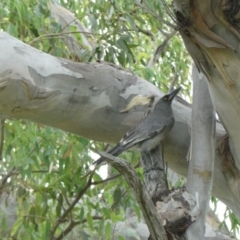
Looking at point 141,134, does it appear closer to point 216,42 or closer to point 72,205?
point 216,42

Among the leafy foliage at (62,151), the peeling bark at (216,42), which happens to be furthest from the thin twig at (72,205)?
the peeling bark at (216,42)

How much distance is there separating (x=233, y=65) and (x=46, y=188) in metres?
1.19

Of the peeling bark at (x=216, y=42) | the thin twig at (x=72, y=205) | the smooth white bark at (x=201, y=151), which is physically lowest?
the thin twig at (x=72, y=205)

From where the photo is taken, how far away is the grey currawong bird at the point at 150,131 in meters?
1.88

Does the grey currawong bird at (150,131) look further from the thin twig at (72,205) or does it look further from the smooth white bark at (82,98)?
the thin twig at (72,205)

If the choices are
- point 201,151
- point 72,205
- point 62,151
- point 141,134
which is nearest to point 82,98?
point 141,134

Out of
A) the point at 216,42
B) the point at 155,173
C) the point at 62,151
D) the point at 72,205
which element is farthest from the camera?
the point at 72,205

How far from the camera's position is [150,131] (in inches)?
74.0

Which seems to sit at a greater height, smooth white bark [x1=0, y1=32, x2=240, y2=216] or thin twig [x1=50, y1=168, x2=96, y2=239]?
smooth white bark [x1=0, y1=32, x2=240, y2=216]

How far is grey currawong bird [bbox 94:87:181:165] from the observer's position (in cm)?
188

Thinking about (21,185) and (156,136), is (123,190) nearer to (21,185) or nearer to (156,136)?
(21,185)

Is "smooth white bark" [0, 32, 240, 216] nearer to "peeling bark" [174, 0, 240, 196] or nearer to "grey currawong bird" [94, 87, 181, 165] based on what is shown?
"grey currawong bird" [94, 87, 181, 165]

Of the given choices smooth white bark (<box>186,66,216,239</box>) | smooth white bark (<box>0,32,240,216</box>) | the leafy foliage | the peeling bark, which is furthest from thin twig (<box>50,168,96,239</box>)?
the peeling bark

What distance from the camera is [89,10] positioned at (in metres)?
2.89
